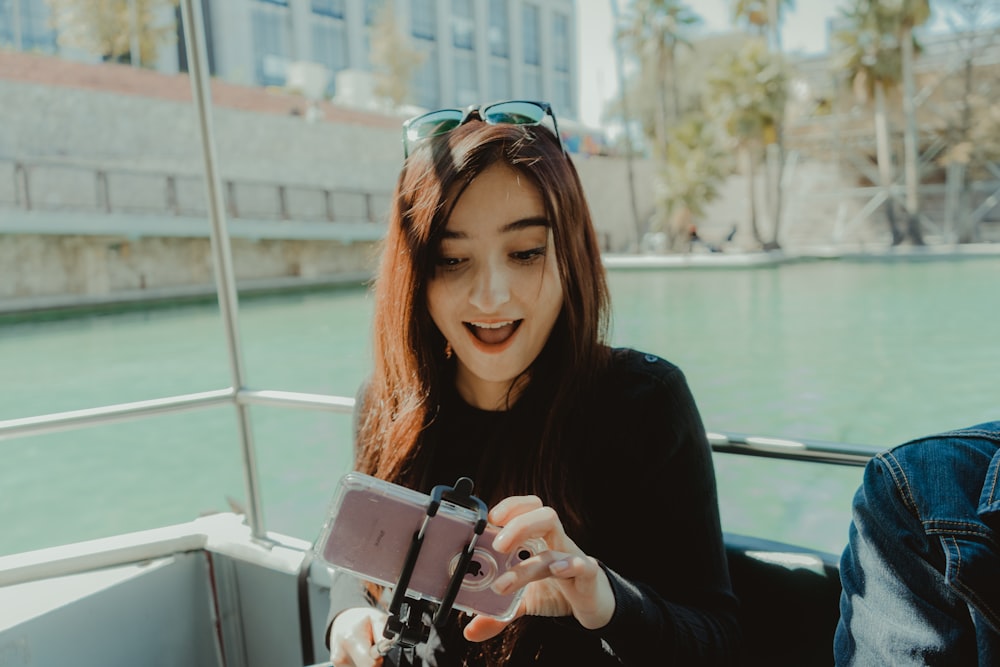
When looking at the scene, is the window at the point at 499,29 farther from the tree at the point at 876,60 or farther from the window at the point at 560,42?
the tree at the point at 876,60

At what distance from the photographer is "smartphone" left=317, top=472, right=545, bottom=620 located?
844 mm

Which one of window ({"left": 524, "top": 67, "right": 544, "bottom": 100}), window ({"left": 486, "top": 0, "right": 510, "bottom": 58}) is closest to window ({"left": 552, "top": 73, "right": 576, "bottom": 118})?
window ({"left": 524, "top": 67, "right": 544, "bottom": 100})

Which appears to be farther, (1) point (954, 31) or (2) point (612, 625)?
(1) point (954, 31)

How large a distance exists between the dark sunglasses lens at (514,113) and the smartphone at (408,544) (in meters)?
0.58

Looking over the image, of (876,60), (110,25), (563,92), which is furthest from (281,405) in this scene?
(563,92)

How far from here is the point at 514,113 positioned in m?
1.16

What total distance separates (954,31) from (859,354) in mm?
21406

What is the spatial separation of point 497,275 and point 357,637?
1.87 ft

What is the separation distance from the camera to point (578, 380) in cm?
116

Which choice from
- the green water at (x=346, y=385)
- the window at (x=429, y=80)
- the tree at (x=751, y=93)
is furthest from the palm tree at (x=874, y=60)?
the window at (x=429, y=80)

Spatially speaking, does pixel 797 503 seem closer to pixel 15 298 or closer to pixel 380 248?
pixel 380 248

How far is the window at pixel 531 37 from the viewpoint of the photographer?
39438mm

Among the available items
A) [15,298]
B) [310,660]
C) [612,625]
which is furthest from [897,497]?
[15,298]

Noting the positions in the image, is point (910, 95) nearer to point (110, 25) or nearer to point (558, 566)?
point (110, 25)
